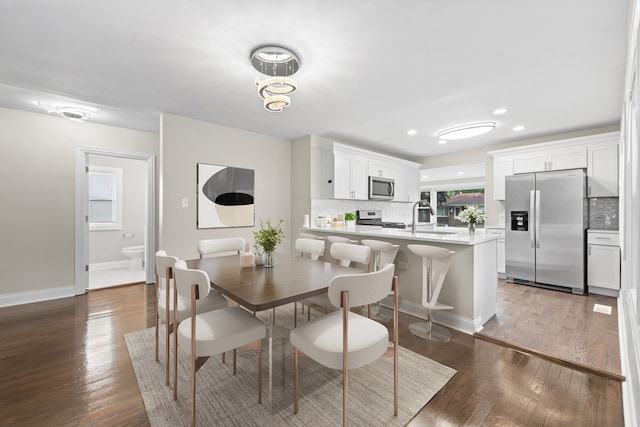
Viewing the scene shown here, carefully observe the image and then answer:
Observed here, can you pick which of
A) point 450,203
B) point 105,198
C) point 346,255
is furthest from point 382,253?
point 105,198

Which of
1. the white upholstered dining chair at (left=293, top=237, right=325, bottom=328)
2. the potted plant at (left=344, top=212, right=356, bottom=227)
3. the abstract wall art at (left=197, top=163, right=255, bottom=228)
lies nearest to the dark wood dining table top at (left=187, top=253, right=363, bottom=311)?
the white upholstered dining chair at (left=293, top=237, right=325, bottom=328)

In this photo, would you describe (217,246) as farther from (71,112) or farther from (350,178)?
(350,178)

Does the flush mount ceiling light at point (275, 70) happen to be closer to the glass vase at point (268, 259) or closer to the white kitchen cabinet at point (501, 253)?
the glass vase at point (268, 259)

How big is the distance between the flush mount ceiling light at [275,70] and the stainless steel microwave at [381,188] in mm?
3077

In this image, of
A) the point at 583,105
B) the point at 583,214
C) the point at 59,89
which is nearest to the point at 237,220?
the point at 59,89

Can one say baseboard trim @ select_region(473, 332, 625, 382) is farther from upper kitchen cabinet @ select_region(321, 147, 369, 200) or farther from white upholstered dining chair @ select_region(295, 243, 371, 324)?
upper kitchen cabinet @ select_region(321, 147, 369, 200)

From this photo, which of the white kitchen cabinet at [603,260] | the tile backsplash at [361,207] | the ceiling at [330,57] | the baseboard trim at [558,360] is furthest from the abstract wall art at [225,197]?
the white kitchen cabinet at [603,260]

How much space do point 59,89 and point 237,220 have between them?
96.4 inches

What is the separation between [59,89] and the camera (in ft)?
9.34

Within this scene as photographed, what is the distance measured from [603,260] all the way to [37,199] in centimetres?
764

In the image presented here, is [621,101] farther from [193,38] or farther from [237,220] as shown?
[237,220]

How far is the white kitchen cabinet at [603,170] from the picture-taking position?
3848mm

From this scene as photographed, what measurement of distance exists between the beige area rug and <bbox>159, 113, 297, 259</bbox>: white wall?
5.64 feet

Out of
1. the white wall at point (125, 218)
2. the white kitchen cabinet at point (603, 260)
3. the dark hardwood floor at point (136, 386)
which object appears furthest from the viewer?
the white wall at point (125, 218)
